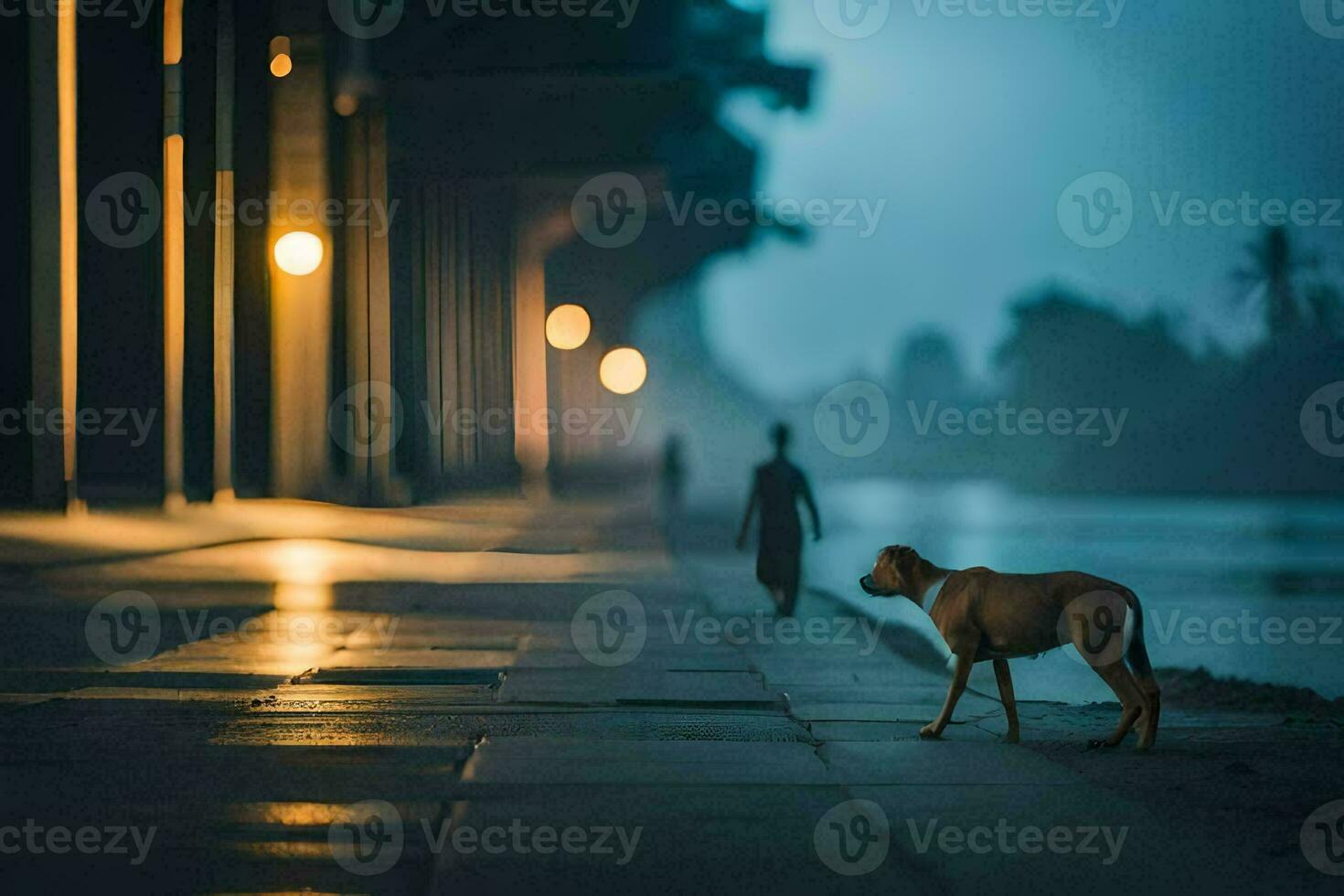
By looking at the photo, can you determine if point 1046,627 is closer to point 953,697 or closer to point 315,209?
point 953,697

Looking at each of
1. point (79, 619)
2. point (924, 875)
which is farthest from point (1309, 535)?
point (924, 875)

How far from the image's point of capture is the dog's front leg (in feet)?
22.3

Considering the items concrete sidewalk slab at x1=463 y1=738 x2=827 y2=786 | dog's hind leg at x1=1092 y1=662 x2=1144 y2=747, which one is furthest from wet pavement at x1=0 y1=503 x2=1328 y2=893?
Result: dog's hind leg at x1=1092 y1=662 x2=1144 y2=747

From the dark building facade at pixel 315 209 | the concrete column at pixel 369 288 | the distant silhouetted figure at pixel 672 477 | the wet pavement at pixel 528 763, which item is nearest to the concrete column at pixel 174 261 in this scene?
Result: the dark building facade at pixel 315 209

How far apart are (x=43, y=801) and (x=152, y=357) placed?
1220 centimetres

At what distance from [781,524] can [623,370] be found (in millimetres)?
25614

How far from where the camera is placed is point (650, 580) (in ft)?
50.7

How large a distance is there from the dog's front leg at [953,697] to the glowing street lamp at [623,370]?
103ft

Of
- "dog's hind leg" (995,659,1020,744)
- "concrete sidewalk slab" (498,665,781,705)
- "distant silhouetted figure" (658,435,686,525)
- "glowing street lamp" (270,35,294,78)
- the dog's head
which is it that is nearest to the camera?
"dog's hind leg" (995,659,1020,744)

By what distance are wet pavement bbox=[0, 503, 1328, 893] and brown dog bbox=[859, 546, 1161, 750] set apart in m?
0.27

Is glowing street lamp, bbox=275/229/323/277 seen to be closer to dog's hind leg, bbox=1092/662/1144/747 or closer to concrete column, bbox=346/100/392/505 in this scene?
concrete column, bbox=346/100/392/505

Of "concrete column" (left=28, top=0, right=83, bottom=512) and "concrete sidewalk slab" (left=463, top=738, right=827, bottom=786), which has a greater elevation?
"concrete column" (left=28, top=0, right=83, bottom=512)

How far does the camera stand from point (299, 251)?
20812 mm

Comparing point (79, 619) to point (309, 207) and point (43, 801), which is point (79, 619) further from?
point (309, 207)
